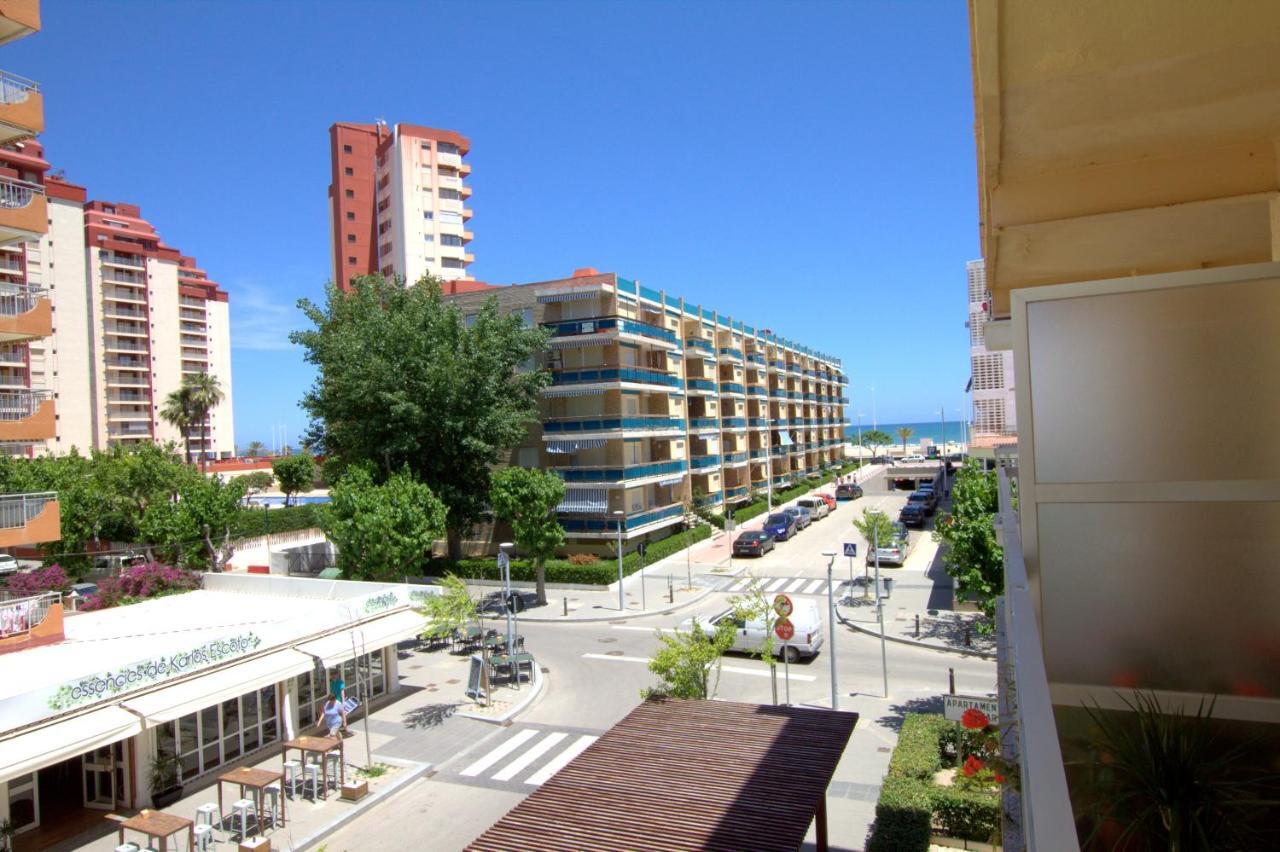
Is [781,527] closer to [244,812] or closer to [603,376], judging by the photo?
[603,376]

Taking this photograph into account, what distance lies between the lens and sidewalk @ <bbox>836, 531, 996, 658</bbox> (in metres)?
23.4

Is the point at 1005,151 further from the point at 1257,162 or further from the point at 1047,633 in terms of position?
the point at 1047,633

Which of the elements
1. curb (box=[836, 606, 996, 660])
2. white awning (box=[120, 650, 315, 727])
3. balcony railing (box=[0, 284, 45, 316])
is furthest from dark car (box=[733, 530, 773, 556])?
balcony railing (box=[0, 284, 45, 316])

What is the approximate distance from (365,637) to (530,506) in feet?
37.4

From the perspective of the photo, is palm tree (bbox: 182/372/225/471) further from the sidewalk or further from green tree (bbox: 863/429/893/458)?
green tree (bbox: 863/429/893/458)

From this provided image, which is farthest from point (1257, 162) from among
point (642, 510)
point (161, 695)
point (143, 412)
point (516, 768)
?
point (143, 412)

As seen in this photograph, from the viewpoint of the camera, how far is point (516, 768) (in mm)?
15914

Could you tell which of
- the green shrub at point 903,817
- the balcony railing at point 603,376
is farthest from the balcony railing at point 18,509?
the balcony railing at point 603,376

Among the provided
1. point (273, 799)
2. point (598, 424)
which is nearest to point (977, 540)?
point (273, 799)

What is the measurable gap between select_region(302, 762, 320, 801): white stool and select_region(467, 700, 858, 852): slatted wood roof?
7.34 m

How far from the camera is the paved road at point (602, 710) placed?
13.7 metres

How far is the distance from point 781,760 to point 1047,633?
618cm

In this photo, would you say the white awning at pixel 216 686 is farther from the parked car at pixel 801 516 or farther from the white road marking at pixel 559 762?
the parked car at pixel 801 516

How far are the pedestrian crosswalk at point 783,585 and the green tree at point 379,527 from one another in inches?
496
